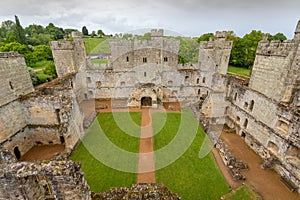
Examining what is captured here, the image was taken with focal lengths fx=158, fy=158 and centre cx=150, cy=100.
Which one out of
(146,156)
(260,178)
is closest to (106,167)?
(146,156)

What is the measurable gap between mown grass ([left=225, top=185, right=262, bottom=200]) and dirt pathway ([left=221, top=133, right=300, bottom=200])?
86 centimetres

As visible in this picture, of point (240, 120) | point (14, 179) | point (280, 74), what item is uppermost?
point (280, 74)

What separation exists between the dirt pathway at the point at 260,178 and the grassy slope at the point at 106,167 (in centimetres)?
932

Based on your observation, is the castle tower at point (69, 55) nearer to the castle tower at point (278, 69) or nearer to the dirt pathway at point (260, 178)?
the dirt pathway at point (260, 178)

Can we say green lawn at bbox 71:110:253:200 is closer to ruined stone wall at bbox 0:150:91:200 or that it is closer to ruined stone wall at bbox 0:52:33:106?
ruined stone wall at bbox 0:150:91:200

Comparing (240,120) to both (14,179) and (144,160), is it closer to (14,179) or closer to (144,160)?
(144,160)

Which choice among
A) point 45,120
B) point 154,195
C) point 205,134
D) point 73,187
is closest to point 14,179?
point 73,187

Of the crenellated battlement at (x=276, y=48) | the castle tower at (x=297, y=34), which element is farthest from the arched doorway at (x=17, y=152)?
the castle tower at (x=297, y=34)

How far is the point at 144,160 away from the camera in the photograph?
1405 cm

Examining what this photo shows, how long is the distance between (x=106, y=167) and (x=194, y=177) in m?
7.19

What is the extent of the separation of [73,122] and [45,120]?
2.99 metres

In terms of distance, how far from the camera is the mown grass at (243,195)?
1071 cm

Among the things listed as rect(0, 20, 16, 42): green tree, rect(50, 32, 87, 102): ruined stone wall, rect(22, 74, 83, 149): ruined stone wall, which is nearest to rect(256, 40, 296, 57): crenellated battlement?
rect(22, 74, 83, 149): ruined stone wall

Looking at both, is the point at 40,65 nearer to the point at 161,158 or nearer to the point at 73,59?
the point at 73,59
